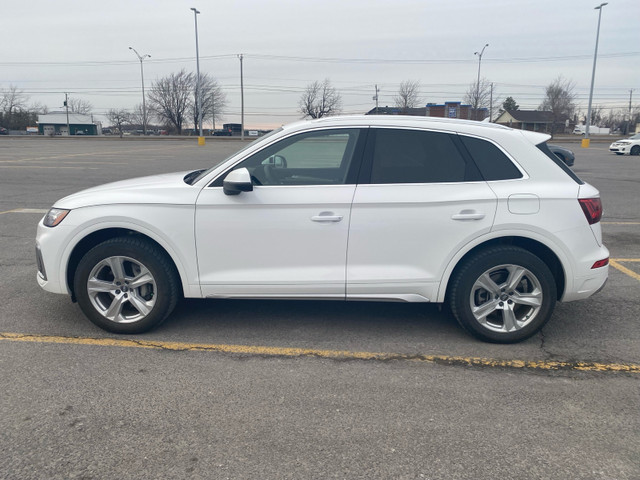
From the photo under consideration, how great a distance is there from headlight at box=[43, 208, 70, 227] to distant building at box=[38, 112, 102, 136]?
101 metres

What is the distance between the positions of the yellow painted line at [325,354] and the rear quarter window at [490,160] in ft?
4.57

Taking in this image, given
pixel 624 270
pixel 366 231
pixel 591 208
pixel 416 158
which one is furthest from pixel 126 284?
pixel 624 270

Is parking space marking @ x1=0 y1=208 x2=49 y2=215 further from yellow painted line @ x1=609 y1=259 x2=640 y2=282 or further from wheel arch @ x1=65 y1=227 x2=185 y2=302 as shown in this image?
yellow painted line @ x1=609 y1=259 x2=640 y2=282

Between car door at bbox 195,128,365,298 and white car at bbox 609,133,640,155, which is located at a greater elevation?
white car at bbox 609,133,640,155

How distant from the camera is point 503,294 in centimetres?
397

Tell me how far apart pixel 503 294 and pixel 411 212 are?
0.97 m

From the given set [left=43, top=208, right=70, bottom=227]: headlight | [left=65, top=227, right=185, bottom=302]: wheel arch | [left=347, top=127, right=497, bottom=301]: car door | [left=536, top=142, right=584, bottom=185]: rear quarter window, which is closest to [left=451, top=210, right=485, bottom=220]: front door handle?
[left=347, top=127, right=497, bottom=301]: car door

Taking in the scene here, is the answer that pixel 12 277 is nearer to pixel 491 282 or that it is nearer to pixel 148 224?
pixel 148 224

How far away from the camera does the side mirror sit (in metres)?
3.74

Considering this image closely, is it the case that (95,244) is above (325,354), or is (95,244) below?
above

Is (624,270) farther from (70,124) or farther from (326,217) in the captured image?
(70,124)

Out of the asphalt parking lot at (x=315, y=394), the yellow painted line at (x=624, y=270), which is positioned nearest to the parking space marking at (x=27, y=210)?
the asphalt parking lot at (x=315, y=394)

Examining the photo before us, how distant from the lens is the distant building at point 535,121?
82812 millimetres

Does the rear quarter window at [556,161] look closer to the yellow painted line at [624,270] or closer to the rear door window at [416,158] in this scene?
the rear door window at [416,158]
